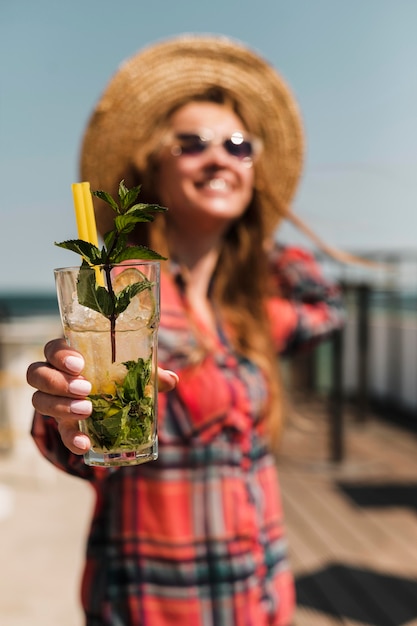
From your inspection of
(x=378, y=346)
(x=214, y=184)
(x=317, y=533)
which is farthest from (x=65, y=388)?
(x=378, y=346)

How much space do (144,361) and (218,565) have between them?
2.89 feet

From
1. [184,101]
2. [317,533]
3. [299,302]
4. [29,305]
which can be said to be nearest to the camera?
[184,101]

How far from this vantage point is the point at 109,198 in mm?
517

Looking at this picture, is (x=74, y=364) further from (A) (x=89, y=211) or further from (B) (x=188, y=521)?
(B) (x=188, y=521)

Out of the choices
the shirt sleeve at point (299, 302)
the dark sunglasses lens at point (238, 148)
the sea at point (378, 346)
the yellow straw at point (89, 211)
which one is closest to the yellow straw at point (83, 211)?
the yellow straw at point (89, 211)

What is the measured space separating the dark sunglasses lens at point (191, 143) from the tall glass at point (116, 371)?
80cm

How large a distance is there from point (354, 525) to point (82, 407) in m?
3.29

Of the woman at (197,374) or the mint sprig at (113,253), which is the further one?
the woman at (197,374)

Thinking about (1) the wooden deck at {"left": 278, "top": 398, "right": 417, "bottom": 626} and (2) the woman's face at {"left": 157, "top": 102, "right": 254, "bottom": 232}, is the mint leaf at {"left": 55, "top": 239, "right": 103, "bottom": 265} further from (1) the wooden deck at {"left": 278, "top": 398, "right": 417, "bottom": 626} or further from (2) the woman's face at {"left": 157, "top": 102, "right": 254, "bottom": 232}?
(1) the wooden deck at {"left": 278, "top": 398, "right": 417, "bottom": 626}

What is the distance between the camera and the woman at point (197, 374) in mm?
1337

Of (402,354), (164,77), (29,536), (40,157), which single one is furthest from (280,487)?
(40,157)

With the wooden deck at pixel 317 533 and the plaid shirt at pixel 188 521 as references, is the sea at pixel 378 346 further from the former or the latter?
the plaid shirt at pixel 188 521

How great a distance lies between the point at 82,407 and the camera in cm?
57

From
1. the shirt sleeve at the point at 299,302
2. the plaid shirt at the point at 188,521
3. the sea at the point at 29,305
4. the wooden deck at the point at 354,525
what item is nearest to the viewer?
the sea at the point at 29,305
